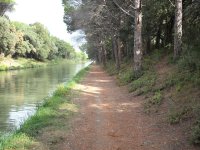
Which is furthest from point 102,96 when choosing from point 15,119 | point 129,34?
point 129,34

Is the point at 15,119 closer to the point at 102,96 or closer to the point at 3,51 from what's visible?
the point at 102,96

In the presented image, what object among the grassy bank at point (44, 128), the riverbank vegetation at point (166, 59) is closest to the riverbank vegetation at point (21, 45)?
the riverbank vegetation at point (166, 59)

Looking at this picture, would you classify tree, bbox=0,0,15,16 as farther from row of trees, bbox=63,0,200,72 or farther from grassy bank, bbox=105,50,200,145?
grassy bank, bbox=105,50,200,145

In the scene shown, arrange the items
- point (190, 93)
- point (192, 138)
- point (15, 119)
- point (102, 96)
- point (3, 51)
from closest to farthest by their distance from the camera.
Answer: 1. point (192, 138)
2. point (190, 93)
3. point (15, 119)
4. point (102, 96)
5. point (3, 51)

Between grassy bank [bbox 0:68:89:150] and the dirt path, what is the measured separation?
1.27 feet

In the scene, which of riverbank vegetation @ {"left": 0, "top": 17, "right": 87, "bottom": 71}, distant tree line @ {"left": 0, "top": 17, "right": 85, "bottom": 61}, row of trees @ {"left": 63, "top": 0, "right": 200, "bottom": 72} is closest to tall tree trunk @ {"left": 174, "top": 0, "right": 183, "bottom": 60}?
row of trees @ {"left": 63, "top": 0, "right": 200, "bottom": 72}

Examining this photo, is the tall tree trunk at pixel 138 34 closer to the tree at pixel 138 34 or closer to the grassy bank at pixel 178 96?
the tree at pixel 138 34

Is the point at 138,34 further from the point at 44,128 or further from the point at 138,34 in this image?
the point at 44,128

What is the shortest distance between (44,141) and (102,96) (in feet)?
31.6

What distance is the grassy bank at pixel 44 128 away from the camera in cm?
982

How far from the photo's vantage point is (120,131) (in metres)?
11.3

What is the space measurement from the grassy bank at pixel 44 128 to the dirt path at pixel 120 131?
0.39 meters

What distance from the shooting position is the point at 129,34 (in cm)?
3297

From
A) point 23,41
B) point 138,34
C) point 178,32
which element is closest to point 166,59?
point 138,34
